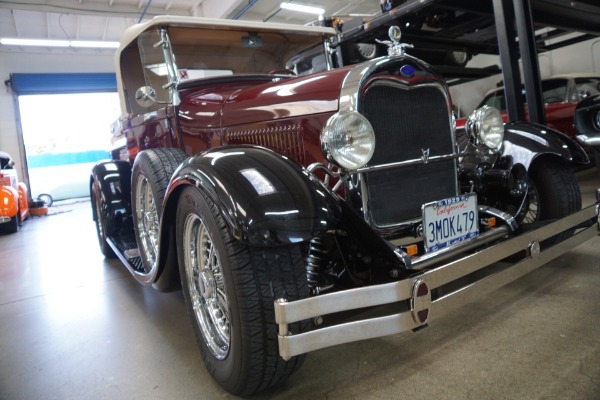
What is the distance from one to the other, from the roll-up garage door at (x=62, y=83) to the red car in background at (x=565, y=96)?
11.5 meters

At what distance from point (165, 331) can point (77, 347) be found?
17.9 inches

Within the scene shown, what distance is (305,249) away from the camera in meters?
1.89

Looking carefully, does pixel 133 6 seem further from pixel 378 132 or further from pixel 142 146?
pixel 378 132

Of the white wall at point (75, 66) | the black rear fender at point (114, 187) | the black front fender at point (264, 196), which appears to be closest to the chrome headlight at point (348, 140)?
Answer: the black front fender at point (264, 196)

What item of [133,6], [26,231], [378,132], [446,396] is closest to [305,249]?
[378,132]

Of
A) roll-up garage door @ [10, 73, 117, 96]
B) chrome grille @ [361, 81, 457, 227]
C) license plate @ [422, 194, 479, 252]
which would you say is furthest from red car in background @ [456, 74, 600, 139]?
roll-up garage door @ [10, 73, 117, 96]

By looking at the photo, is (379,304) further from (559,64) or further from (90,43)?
(90,43)

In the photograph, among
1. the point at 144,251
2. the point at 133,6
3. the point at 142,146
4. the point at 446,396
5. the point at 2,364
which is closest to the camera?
the point at 446,396

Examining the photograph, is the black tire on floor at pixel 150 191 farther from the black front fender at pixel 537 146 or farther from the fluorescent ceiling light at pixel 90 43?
the fluorescent ceiling light at pixel 90 43

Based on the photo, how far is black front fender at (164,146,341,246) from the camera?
1.40m

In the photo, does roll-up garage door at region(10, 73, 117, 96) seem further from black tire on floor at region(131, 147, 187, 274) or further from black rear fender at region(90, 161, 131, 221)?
black tire on floor at region(131, 147, 187, 274)

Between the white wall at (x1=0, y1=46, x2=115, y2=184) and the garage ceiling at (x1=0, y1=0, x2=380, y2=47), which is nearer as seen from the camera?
the garage ceiling at (x1=0, y1=0, x2=380, y2=47)

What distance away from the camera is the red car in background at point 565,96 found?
5801 mm

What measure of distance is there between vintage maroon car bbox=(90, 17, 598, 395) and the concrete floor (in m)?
0.22
